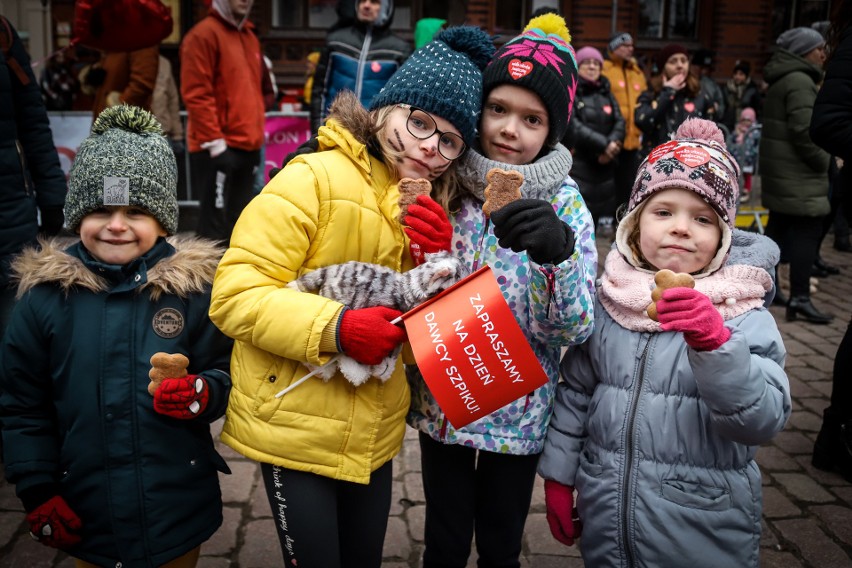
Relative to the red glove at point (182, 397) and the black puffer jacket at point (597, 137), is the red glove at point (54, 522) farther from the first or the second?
the black puffer jacket at point (597, 137)

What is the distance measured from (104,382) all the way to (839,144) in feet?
11.3

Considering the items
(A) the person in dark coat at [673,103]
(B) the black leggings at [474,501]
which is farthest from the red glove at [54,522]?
(A) the person in dark coat at [673,103]

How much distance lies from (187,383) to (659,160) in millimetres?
1461

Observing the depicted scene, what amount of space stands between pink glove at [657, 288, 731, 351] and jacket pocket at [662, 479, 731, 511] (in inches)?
17.9

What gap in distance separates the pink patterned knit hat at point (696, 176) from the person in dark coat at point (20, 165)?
2705 mm

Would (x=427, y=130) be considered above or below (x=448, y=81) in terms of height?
below

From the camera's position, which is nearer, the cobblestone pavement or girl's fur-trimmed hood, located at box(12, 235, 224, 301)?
girl's fur-trimmed hood, located at box(12, 235, 224, 301)

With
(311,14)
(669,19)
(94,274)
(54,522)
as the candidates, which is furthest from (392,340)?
(669,19)

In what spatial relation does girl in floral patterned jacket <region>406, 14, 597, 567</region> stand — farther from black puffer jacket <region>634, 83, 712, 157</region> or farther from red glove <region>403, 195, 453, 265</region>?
black puffer jacket <region>634, 83, 712, 157</region>

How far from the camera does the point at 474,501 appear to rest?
241 cm

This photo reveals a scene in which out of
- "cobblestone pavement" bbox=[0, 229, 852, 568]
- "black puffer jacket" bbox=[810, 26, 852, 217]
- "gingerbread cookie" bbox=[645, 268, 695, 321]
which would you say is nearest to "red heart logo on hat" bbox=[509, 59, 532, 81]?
"gingerbread cookie" bbox=[645, 268, 695, 321]

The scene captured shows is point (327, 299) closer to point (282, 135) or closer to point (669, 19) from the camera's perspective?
point (282, 135)

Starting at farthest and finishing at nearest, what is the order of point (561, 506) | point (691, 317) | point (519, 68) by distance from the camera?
point (561, 506) < point (519, 68) < point (691, 317)

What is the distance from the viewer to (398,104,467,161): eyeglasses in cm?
197
